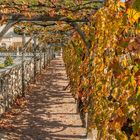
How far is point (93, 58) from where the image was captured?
6.10 meters

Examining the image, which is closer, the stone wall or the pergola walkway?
the pergola walkway

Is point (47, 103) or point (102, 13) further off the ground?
point (102, 13)

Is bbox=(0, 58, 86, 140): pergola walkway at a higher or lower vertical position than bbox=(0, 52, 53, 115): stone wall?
lower

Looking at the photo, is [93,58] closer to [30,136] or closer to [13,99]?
[30,136]

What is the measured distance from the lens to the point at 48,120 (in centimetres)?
866

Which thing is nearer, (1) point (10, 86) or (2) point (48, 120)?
(2) point (48, 120)

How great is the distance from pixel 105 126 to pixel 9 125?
4.16m

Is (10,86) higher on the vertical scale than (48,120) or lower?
higher

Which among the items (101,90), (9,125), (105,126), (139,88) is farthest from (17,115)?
(139,88)

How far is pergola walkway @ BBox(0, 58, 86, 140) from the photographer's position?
23.8 feet

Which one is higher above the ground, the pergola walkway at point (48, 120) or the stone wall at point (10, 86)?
the stone wall at point (10, 86)

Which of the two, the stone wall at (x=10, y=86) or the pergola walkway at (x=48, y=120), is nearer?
the pergola walkway at (x=48, y=120)

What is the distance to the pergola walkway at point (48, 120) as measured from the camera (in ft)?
23.8

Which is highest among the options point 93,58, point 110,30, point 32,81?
point 110,30
